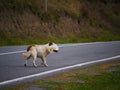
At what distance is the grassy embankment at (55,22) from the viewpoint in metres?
33.0

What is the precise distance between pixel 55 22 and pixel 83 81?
93.2 feet

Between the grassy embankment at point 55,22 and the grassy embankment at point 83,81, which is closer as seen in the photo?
the grassy embankment at point 83,81

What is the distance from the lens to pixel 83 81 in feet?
35.4

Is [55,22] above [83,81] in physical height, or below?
below

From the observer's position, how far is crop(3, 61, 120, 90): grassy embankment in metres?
9.76

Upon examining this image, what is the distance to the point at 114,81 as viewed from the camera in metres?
10.8

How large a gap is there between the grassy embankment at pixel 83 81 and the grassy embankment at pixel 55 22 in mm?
17695

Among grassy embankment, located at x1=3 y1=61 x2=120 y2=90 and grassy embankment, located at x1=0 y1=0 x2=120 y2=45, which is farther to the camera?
grassy embankment, located at x1=0 y1=0 x2=120 y2=45

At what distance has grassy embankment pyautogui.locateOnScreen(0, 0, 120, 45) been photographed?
108ft

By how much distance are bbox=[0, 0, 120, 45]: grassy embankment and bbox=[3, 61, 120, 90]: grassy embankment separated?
17695 mm

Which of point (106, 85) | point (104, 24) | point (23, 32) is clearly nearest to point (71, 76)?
point (106, 85)

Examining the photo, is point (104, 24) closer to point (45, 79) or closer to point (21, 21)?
point (21, 21)

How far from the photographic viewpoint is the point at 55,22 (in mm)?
39000

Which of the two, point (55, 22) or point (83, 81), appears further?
point (55, 22)
